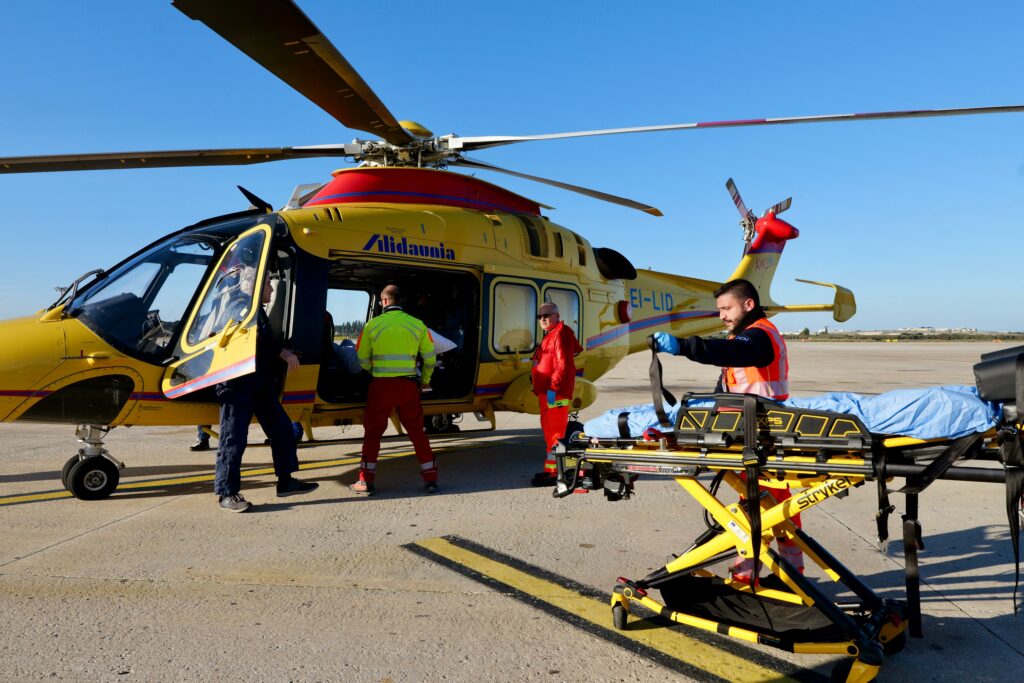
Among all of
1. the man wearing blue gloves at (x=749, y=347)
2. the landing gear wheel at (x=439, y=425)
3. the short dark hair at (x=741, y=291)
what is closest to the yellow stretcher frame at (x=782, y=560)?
the man wearing blue gloves at (x=749, y=347)

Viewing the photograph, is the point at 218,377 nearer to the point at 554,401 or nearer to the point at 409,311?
the point at 554,401

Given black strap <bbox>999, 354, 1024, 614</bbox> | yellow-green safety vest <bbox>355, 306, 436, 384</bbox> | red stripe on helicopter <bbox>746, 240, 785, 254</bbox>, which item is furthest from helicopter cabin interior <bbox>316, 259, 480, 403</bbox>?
red stripe on helicopter <bbox>746, 240, 785, 254</bbox>

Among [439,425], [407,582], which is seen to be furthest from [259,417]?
[439,425]

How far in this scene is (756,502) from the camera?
266 centimetres

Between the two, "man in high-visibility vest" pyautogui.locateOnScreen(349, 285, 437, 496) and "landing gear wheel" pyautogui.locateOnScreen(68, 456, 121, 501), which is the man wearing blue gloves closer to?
"man in high-visibility vest" pyautogui.locateOnScreen(349, 285, 437, 496)

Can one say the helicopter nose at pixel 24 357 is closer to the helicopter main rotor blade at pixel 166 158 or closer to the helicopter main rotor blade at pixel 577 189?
the helicopter main rotor blade at pixel 166 158

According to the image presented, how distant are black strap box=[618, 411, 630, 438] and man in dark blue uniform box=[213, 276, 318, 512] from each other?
3.05m

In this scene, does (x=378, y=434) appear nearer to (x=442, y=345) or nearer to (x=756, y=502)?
(x=442, y=345)

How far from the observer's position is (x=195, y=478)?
6.30 metres

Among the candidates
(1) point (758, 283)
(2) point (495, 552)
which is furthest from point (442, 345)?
(1) point (758, 283)

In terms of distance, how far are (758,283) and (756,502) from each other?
9340 mm

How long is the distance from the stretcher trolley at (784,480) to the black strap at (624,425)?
0.02 meters

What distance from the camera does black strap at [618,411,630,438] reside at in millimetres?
3145

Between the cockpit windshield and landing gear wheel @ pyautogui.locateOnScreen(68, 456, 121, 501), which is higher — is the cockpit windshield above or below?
above
